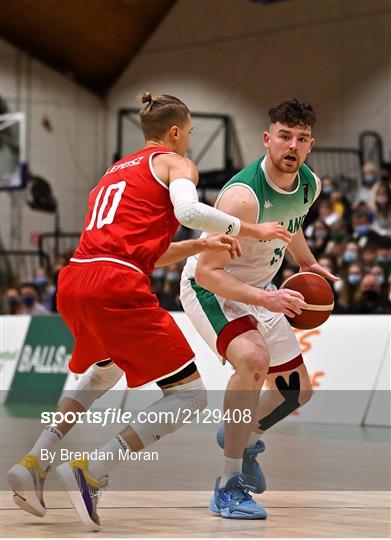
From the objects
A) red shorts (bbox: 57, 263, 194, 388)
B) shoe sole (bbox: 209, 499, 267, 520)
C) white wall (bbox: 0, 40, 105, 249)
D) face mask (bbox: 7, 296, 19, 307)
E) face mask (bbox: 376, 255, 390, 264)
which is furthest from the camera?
white wall (bbox: 0, 40, 105, 249)

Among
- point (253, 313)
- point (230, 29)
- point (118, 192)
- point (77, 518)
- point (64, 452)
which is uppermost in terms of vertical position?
point (230, 29)

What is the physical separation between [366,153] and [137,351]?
15250 mm

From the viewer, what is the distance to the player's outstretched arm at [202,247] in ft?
14.2

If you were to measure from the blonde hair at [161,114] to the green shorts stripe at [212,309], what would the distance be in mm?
951

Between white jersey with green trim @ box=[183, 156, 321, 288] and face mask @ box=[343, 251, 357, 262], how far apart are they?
26.1 feet

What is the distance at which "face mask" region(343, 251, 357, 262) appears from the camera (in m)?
13.2

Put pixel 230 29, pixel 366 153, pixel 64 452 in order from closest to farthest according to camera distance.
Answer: pixel 64 452
pixel 366 153
pixel 230 29

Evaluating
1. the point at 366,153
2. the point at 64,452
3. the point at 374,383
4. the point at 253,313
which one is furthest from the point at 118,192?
the point at 366,153

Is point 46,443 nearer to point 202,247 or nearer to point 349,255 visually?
point 202,247

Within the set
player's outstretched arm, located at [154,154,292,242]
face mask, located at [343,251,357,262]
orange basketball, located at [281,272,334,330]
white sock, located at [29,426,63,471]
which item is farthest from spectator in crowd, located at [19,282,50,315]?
player's outstretched arm, located at [154,154,292,242]

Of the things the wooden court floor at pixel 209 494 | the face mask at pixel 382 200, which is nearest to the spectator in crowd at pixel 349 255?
the face mask at pixel 382 200

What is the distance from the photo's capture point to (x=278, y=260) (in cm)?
539

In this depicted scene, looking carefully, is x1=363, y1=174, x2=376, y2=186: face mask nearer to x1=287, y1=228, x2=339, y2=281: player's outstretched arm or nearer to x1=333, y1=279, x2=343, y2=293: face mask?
x1=333, y1=279, x2=343, y2=293: face mask

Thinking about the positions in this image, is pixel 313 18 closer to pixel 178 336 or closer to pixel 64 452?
pixel 64 452
